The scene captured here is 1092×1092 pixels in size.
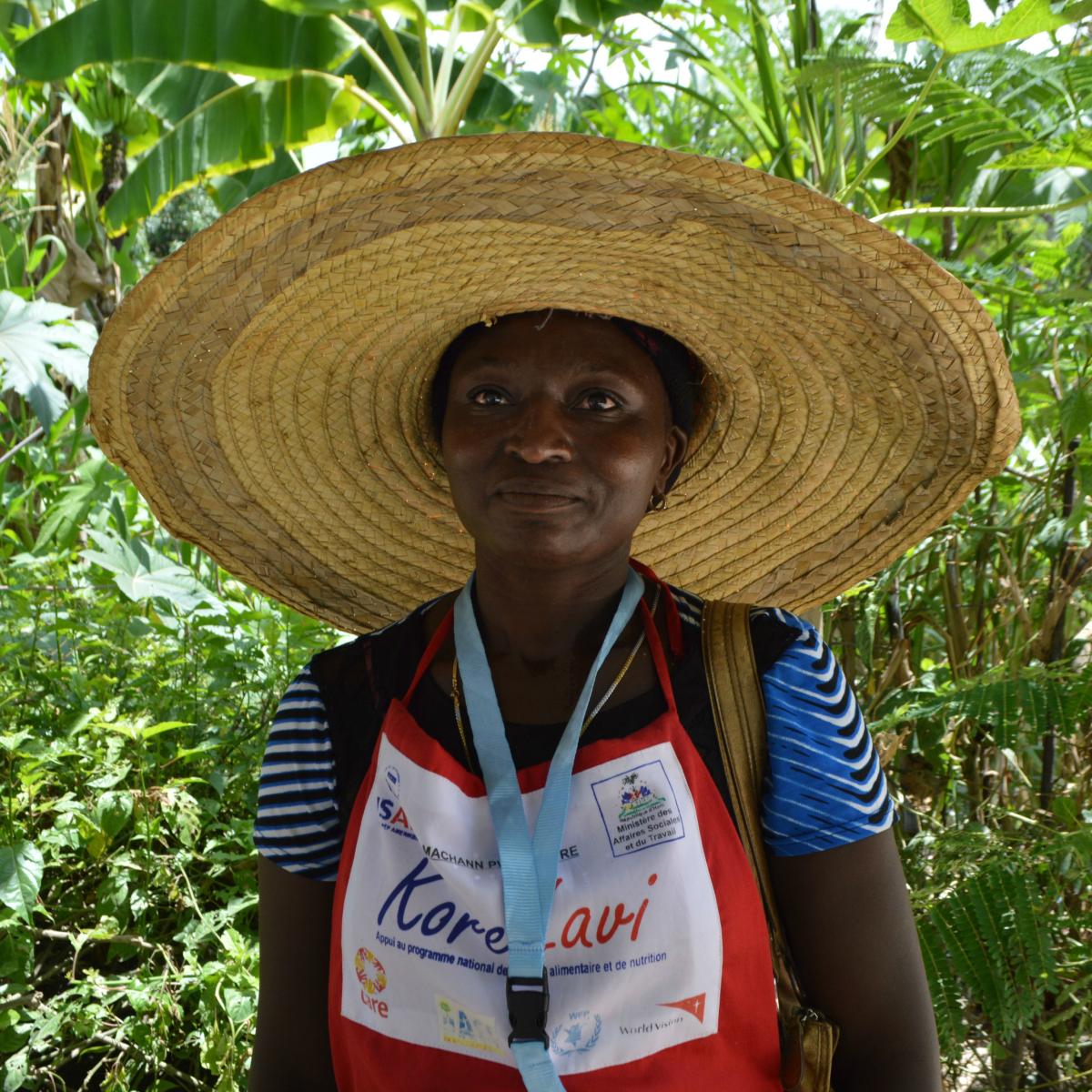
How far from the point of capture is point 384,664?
5.50 ft

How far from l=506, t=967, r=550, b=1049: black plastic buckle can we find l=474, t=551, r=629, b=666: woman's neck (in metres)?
0.44

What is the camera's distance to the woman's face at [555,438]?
148cm

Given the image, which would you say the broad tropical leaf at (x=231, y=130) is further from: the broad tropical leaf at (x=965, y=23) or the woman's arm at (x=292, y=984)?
the woman's arm at (x=292, y=984)

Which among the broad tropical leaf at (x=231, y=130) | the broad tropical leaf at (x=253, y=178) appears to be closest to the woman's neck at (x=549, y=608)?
the broad tropical leaf at (x=231, y=130)

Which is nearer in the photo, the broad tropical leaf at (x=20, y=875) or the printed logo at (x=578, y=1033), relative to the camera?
the printed logo at (x=578, y=1033)

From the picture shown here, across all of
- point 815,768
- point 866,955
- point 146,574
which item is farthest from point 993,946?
point 146,574

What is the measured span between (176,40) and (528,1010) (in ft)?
14.0

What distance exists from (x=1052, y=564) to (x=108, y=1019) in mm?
2261

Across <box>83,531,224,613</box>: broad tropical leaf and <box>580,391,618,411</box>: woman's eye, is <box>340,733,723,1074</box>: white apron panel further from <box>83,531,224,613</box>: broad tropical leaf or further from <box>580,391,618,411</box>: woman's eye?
<box>83,531,224,613</box>: broad tropical leaf

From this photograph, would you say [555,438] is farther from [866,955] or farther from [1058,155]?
[1058,155]

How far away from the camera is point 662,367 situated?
1717 millimetres

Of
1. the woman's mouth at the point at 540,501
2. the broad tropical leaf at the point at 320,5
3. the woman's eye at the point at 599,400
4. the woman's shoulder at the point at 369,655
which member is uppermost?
the broad tropical leaf at the point at 320,5

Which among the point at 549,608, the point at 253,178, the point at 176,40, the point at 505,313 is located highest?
the point at 253,178

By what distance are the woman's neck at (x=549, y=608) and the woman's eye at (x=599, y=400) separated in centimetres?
21
